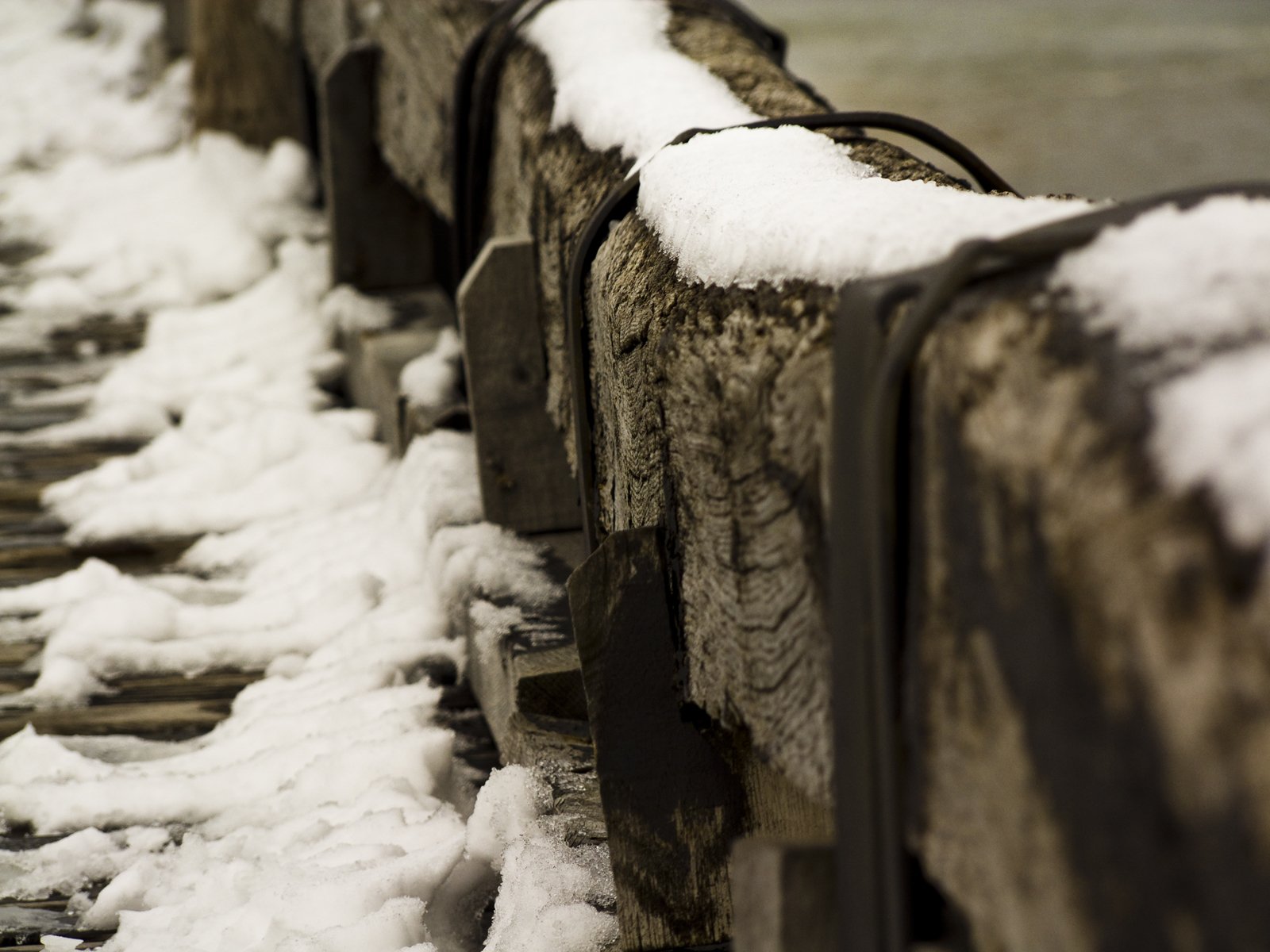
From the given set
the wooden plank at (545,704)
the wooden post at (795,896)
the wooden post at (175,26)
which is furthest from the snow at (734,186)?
the wooden post at (175,26)

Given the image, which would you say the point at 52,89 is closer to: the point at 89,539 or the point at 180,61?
the point at 180,61

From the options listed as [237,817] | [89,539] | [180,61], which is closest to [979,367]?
[237,817]

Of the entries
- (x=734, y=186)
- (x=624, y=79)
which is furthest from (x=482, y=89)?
(x=734, y=186)

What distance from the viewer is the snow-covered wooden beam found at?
25.7 inches

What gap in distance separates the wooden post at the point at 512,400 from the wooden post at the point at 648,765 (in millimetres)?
913

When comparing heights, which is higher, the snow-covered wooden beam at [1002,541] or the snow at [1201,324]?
the snow at [1201,324]

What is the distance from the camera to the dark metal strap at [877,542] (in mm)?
865

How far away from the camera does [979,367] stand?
0.83m

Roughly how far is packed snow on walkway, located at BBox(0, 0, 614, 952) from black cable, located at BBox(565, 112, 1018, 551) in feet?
1.31

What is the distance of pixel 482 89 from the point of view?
243 centimetres

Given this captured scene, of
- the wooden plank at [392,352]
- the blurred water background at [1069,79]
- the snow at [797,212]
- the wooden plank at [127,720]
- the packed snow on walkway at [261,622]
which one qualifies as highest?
the snow at [797,212]

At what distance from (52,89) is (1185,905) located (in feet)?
19.2

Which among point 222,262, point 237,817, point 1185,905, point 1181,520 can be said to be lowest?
point 237,817

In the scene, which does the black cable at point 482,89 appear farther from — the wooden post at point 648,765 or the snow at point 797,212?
the wooden post at point 648,765
